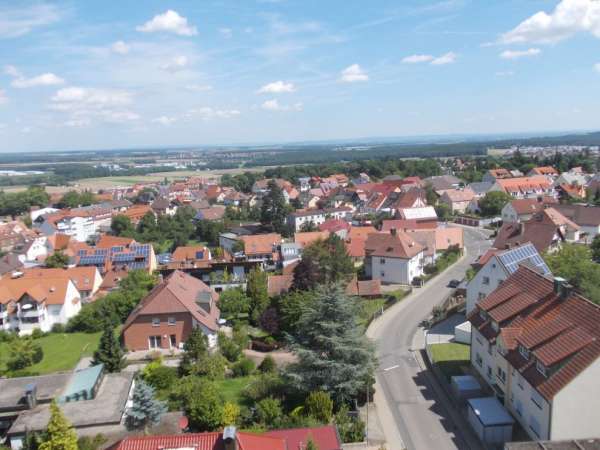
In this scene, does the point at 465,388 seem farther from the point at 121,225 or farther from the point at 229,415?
the point at 121,225

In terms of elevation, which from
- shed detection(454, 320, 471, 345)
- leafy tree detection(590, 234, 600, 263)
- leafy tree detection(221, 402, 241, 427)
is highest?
leafy tree detection(590, 234, 600, 263)

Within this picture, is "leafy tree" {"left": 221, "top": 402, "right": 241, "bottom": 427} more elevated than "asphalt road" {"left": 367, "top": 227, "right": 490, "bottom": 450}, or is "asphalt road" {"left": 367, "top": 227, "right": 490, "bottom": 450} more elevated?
"leafy tree" {"left": 221, "top": 402, "right": 241, "bottom": 427}

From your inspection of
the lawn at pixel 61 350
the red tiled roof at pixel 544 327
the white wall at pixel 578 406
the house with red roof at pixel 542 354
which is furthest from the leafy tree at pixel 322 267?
the white wall at pixel 578 406

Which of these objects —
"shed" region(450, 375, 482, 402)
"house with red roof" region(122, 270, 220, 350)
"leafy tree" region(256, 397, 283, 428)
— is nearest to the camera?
"leafy tree" region(256, 397, 283, 428)

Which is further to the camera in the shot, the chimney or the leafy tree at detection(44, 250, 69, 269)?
the leafy tree at detection(44, 250, 69, 269)

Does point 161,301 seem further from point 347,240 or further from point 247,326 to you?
point 347,240

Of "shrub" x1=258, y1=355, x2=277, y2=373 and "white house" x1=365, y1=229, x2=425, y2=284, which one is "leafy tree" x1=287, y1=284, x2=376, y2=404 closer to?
"shrub" x1=258, y1=355, x2=277, y2=373

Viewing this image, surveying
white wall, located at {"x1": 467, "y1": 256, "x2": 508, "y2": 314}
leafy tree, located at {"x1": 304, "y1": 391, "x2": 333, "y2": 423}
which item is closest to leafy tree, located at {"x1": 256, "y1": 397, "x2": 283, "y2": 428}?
leafy tree, located at {"x1": 304, "y1": 391, "x2": 333, "y2": 423}
